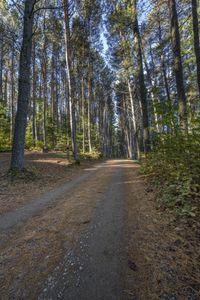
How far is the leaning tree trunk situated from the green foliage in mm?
5721

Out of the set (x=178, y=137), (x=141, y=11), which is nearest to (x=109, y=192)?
(x=178, y=137)

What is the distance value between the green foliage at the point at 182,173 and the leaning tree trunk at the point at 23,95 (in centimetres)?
572

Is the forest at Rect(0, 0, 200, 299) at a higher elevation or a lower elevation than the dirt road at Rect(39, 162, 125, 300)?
higher

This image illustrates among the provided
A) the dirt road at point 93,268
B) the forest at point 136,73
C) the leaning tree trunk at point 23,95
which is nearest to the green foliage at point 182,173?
the forest at point 136,73

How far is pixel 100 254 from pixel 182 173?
3287mm

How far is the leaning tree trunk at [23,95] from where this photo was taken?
8648mm

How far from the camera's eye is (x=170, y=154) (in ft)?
20.0

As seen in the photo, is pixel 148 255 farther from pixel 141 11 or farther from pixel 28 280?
pixel 141 11

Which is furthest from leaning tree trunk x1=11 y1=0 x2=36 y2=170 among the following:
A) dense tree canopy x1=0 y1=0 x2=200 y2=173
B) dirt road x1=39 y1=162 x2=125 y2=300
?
dirt road x1=39 y1=162 x2=125 y2=300

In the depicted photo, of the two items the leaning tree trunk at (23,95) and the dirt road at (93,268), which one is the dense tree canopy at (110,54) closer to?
the leaning tree trunk at (23,95)

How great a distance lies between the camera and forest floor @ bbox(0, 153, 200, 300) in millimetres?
2051

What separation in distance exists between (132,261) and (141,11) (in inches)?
473

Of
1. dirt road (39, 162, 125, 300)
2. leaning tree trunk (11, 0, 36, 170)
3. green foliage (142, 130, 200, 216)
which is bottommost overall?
dirt road (39, 162, 125, 300)

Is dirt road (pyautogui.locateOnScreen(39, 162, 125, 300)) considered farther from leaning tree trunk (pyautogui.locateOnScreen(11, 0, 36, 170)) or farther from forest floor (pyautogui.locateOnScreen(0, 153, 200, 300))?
leaning tree trunk (pyautogui.locateOnScreen(11, 0, 36, 170))
